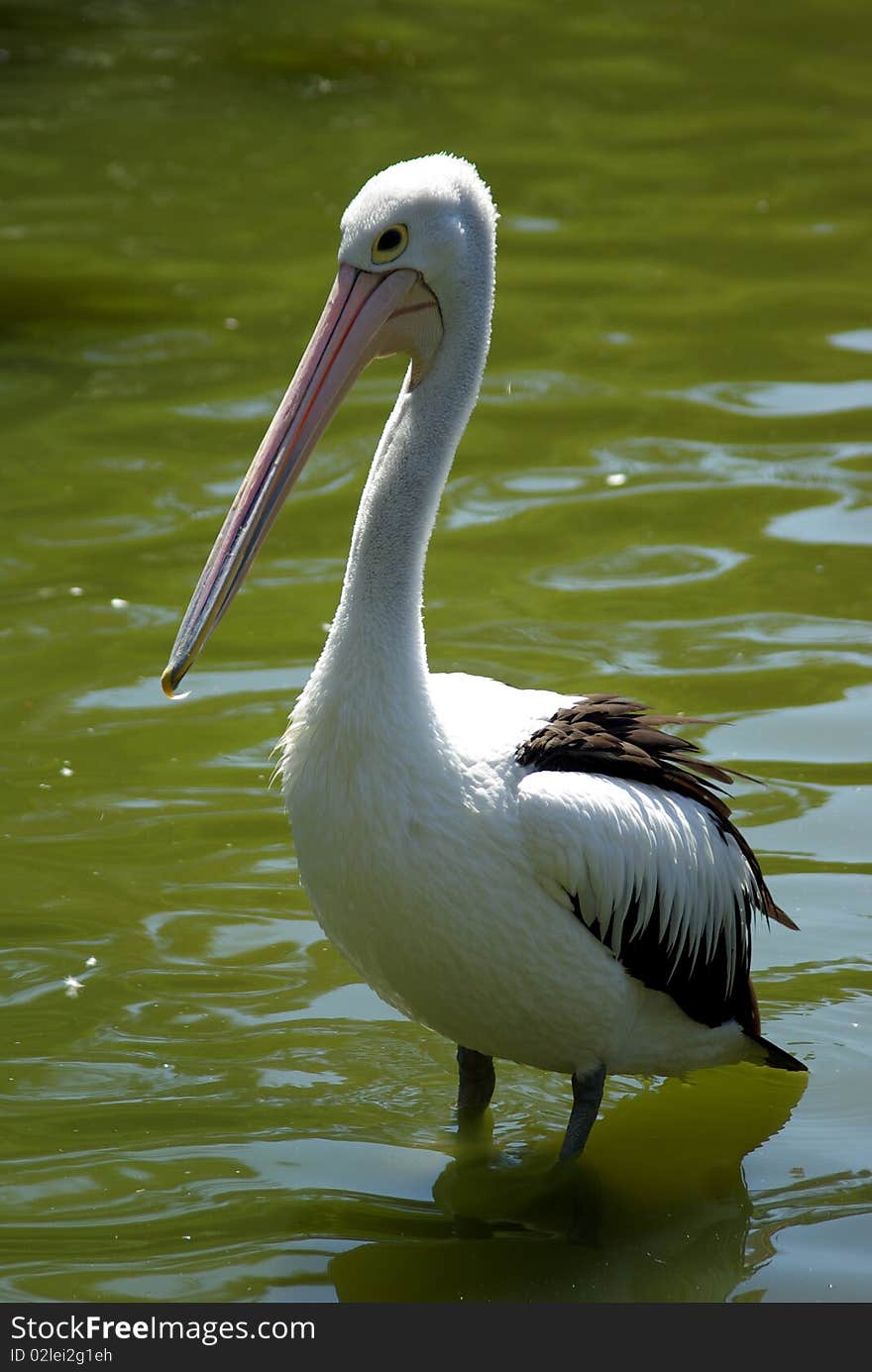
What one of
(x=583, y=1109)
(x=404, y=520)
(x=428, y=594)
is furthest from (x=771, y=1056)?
(x=428, y=594)

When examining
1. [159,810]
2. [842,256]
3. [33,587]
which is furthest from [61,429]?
[842,256]

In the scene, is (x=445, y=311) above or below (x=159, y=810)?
above

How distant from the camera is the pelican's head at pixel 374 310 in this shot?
356cm

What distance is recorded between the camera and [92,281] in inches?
359

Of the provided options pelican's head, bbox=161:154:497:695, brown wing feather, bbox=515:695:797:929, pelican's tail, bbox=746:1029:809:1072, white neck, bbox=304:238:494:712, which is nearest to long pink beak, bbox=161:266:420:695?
pelican's head, bbox=161:154:497:695

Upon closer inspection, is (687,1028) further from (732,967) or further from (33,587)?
(33,587)

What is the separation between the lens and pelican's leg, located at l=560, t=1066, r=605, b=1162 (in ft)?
12.6

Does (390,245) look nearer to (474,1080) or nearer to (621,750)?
(621,750)

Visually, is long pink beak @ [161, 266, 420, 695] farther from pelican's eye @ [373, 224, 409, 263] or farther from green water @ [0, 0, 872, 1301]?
green water @ [0, 0, 872, 1301]

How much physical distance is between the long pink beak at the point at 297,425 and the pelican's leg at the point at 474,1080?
42.9 inches

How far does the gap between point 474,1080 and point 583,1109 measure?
0.30 meters

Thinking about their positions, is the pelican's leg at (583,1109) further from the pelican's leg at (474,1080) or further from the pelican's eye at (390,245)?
the pelican's eye at (390,245)

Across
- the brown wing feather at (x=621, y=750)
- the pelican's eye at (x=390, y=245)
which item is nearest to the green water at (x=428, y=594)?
the brown wing feather at (x=621, y=750)

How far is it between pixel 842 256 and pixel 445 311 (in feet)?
19.9
